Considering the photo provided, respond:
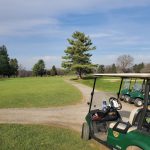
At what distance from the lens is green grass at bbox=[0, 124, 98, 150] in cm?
800

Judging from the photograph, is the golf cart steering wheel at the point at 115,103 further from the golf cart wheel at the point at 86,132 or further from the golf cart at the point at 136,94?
the golf cart at the point at 136,94

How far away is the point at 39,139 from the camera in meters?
8.77

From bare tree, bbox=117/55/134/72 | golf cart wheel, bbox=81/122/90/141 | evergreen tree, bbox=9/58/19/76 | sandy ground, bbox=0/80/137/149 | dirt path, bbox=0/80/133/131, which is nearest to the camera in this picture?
golf cart wheel, bbox=81/122/90/141

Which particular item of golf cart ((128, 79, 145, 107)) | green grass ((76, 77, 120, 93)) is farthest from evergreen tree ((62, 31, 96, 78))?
golf cart ((128, 79, 145, 107))

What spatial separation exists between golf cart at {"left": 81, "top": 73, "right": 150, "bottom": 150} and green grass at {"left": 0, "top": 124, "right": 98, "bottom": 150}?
Answer: 43 centimetres

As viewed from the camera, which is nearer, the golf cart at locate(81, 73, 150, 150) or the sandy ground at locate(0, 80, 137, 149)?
the golf cart at locate(81, 73, 150, 150)

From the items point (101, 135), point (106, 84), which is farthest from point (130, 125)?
point (106, 84)

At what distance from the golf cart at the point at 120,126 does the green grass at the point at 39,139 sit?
0.43 meters

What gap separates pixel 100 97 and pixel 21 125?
320cm

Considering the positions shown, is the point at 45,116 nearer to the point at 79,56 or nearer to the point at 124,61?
the point at 79,56

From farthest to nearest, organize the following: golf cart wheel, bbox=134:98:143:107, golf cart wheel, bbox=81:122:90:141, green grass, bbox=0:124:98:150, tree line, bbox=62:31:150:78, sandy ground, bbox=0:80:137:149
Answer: tree line, bbox=62:31:150:78, golf cart wheel, bbox=134:98:143:107, sandy ground, bbox=0:80:137:149, golf cart wheel, bbox=81:122:90:141, green grass, bbox=0:124:98:150

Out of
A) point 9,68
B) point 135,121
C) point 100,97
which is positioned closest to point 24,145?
point 100,97

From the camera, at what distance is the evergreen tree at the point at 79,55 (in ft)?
198

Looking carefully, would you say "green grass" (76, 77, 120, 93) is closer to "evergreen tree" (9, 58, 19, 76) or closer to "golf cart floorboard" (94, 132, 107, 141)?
"golf cart floorboard" (94, 132, 107, 141)
